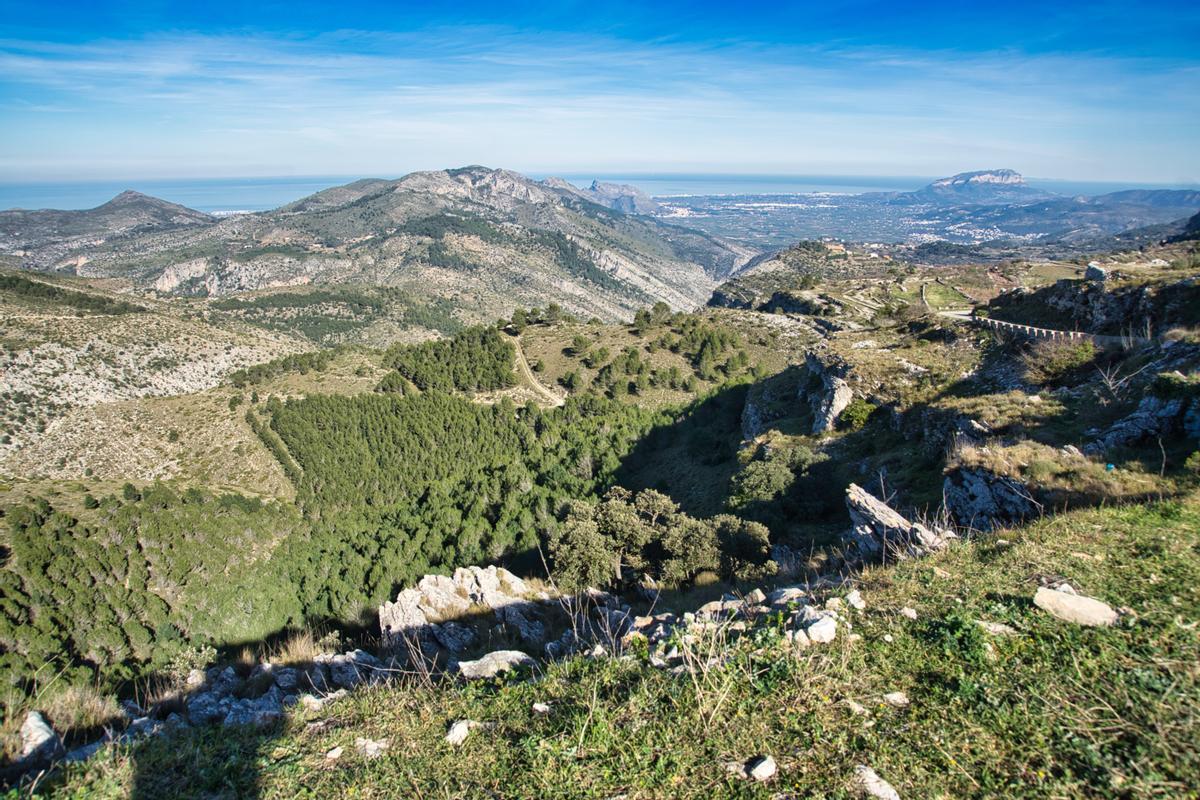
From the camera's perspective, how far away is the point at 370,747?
5324 millimetres

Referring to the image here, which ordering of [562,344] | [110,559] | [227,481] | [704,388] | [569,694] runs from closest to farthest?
[569,694] < [110,559] < [227,481] < [704,388] < [562,344]

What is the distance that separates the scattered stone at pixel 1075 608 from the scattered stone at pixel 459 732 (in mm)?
6022

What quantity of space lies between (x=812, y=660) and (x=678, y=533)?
499 inches

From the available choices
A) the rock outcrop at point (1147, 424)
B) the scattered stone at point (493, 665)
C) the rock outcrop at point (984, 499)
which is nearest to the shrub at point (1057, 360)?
the rock outcrop at point (1147, 424)

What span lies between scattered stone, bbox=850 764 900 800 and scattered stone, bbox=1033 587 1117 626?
3.00m

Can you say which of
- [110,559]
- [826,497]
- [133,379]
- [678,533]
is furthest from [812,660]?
[133,379]

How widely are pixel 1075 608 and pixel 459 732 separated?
6353 mm

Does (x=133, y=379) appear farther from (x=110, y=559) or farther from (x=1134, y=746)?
(x=1134, y=746)

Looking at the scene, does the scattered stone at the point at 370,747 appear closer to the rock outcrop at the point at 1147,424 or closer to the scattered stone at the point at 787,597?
the scattered stone at the point at 787,597

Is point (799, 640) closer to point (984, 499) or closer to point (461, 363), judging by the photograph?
point (984, 499)

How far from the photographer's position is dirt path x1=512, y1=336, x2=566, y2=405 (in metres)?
62.9

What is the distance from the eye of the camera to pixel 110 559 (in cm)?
3431

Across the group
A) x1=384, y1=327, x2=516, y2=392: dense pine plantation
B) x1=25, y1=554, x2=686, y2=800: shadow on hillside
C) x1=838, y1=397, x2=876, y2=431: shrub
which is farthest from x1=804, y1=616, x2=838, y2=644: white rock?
x1=384, y1=327, x2=516, y2=392: dense pine plantation

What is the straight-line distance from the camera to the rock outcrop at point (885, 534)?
8.93 m
